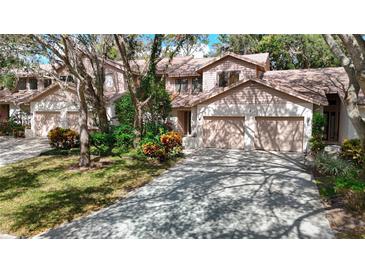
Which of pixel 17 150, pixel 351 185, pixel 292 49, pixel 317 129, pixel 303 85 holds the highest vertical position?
pixel 292 49

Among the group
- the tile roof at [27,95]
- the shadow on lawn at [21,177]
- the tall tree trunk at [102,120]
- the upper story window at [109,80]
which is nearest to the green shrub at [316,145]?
the tall tree trunk at [102,120]

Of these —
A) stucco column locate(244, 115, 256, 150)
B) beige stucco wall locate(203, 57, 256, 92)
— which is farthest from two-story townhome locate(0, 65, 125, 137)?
stucco column locate(244, 115, 256, 150)

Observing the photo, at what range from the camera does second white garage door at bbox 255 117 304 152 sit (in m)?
15.7

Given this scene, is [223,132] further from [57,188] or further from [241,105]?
[57,188]

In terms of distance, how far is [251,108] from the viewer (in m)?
16.6

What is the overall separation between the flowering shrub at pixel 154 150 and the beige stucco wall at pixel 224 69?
8.60m

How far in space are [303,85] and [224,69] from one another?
553 centimetres

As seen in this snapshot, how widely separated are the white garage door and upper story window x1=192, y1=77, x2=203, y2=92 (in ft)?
37.5

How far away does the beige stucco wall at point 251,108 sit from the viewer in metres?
15.5

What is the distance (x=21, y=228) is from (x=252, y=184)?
6.78 metres

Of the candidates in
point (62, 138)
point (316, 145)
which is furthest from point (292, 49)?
point (62, 138)

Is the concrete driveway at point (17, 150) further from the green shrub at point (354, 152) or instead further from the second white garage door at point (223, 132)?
the green shrub at point (354, 152)
